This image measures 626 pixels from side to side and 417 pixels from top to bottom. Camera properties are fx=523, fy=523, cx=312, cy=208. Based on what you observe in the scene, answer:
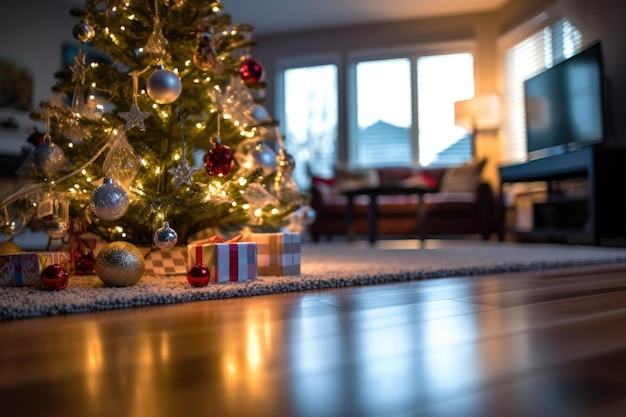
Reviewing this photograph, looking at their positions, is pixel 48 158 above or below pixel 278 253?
above

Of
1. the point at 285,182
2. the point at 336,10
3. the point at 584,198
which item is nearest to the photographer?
the point at 285,182

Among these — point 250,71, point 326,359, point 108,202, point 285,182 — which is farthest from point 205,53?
point 326,359

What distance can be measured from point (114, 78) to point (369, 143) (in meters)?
4.60

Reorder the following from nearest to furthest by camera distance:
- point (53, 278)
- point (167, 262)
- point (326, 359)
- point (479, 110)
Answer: point (326, 359), point (53, 278), point (167, 262), point (479, 110)

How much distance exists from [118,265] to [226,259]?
0.26m

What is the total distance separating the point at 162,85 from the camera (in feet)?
4.24

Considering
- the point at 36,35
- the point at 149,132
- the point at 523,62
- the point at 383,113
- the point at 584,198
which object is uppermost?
the point at 36,35

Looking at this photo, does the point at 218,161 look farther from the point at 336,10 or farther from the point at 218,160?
the point at 336,10

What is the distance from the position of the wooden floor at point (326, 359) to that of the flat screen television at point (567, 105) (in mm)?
A: 2798

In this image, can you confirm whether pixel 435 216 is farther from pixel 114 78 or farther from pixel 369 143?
pixel 114 78

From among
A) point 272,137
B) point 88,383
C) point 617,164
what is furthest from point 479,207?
point 88,383

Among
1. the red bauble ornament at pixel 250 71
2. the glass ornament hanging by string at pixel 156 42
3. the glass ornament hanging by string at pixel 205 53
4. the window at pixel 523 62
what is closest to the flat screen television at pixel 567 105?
the window at pixel 523 62

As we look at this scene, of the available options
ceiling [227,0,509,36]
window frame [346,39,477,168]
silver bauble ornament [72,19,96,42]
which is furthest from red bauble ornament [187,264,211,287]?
window frame [346,39,477,168]

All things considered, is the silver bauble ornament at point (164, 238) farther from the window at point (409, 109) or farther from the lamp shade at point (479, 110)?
the window at point (409, 109)
